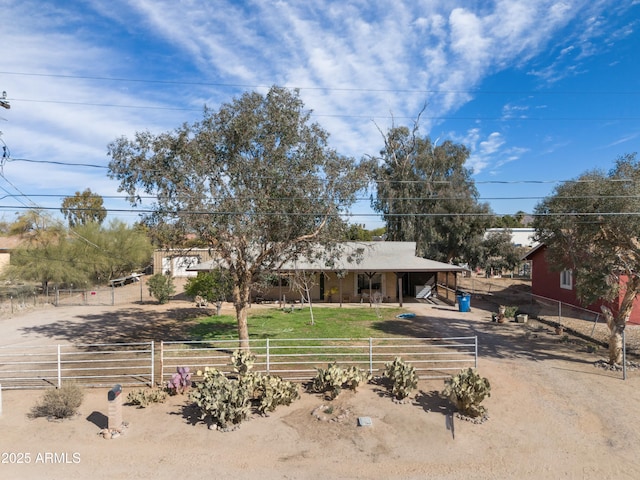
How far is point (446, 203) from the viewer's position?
39375 millimetres

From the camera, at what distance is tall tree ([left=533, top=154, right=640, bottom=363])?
12.6m

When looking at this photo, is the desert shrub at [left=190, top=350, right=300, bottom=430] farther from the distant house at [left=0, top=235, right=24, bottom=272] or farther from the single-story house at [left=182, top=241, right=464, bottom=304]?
the distant house at [left=0, top=235, right=24, bottom=272]

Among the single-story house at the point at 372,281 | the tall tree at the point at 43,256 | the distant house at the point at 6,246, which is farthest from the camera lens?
the distant house at the point at 6,246

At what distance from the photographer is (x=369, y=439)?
327 inches

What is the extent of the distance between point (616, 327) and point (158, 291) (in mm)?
25169

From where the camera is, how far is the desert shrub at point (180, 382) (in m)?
10.3

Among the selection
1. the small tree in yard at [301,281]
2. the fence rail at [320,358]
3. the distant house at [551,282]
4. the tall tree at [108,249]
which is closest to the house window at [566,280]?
the distant house at [551,282]

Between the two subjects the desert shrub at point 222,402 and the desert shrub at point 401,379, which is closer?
the desert shrub at point 222,402

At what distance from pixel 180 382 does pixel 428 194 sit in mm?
33965

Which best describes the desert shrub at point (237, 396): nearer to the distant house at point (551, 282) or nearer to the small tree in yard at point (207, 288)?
the small tree in yard at point (207, 288)

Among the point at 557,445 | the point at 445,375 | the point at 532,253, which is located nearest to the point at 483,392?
the point at 557,445

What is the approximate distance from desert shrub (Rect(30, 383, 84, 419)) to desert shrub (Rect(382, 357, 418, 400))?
300 inches

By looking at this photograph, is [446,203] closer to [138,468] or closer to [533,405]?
[533,405]

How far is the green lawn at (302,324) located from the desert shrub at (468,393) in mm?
8004
